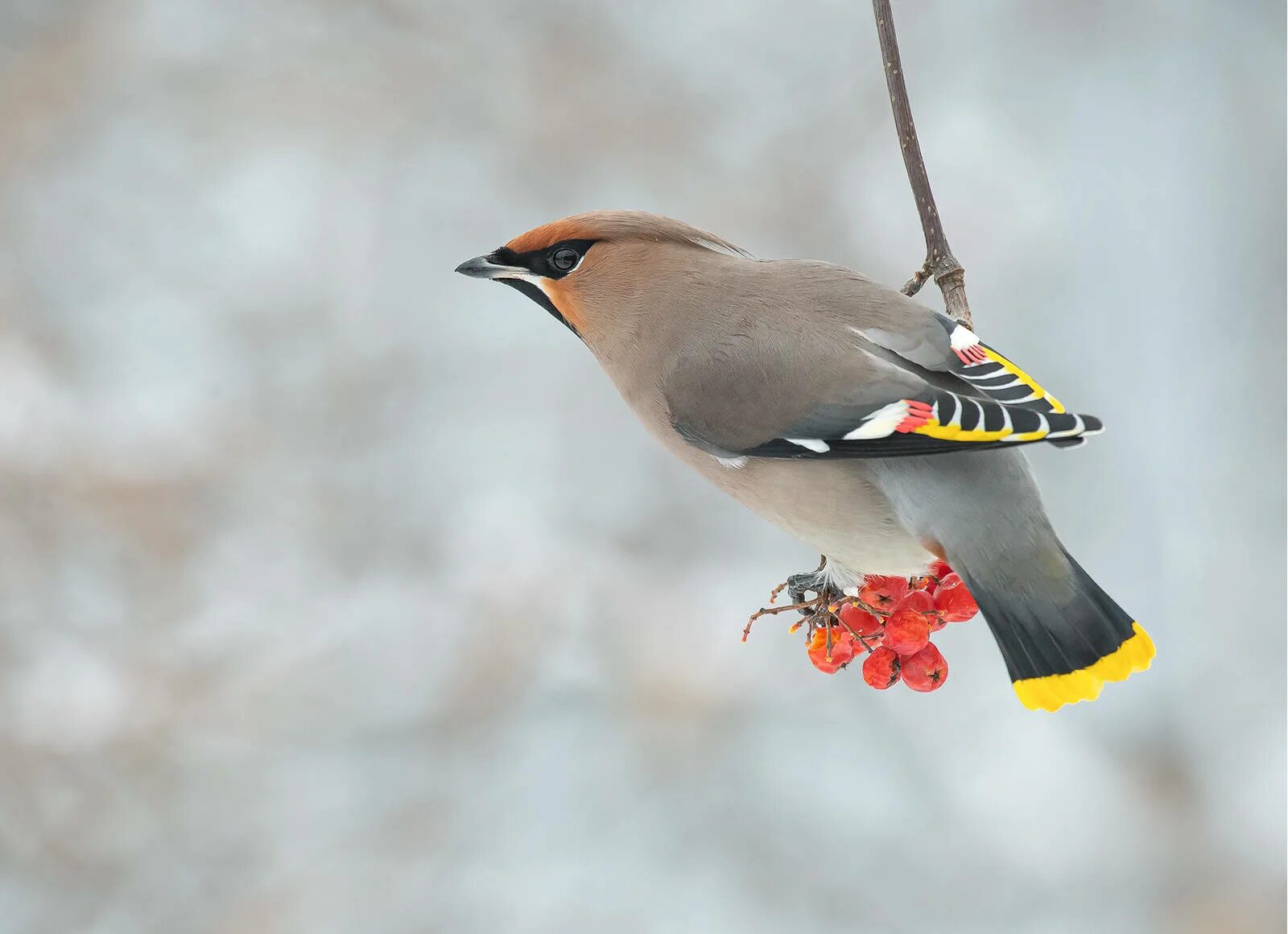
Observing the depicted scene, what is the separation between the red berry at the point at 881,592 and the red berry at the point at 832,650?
59 mm

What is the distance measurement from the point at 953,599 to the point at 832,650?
0.19 metres

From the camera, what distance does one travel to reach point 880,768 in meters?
2.88

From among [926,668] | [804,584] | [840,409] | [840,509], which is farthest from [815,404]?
[926,668]

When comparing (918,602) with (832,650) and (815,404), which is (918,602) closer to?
(832,650)

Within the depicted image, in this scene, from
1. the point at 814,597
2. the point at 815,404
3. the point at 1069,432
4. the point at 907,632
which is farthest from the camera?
the point at 814,597

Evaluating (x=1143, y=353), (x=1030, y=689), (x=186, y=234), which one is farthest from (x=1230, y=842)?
(x=186, y=234)

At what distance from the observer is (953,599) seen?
5.82ft

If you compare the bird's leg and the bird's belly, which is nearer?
the bird's belly

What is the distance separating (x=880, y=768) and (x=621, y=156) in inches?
65.2

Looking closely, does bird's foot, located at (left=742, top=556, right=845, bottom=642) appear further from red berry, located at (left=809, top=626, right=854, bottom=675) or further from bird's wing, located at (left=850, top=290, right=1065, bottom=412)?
bird's wing, located at (left=850, top=290, right=1065, bottom=412)

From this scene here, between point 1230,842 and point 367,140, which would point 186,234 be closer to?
point 367,140

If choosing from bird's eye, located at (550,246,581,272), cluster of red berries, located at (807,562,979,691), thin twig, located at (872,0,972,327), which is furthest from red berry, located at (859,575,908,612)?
bird's eye, located at (550,246,581,272)

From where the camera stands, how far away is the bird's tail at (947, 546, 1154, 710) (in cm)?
152

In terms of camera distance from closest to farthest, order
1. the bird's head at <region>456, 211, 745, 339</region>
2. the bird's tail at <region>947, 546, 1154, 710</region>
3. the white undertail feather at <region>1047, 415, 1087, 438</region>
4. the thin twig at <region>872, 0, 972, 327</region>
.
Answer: the white undertail feather at <region>1047, 415, 1087, 438</region>
the thin twig at <region>872, 0, 972, 327</region>
the bird's tail at <region>947, 546, 1154, 710</region>
the bird's head at <region>456, 211, 745, 339</region>
